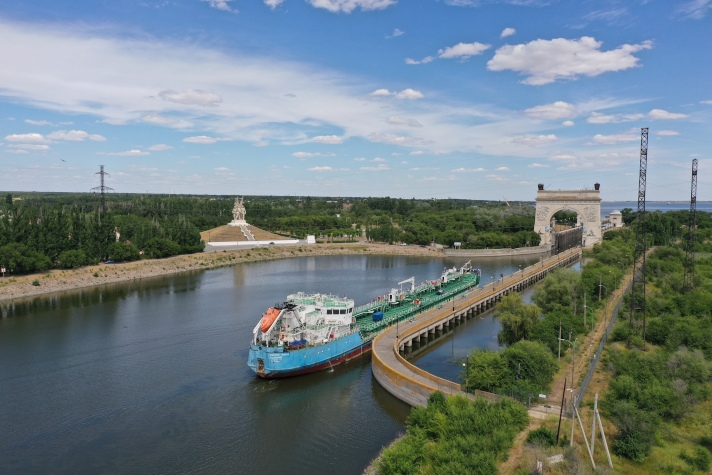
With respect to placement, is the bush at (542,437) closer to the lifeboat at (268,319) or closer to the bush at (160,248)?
the lifeboat at (268,319)

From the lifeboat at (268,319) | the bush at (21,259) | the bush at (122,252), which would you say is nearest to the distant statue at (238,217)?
the bush at (122,252)

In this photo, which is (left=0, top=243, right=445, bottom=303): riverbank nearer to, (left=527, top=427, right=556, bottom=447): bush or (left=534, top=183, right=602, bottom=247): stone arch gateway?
(left=534, top=183, right=602, bottom=247): stone arch gateway

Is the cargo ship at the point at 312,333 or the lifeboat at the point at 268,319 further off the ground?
the lifeboat at the point at 268,319

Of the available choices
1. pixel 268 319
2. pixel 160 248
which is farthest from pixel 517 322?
pixel 160 248

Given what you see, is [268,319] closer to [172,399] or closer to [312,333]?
[312,333]

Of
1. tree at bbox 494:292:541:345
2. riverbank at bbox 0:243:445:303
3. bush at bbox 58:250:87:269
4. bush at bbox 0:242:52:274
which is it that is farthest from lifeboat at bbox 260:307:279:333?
bush at bbox 58:250:87:269
